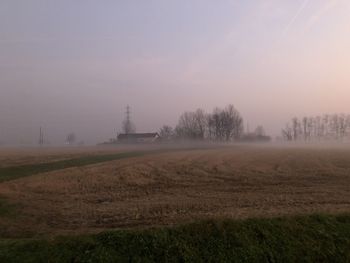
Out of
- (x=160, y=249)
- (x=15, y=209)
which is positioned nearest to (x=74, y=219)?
(x=15, y=209)

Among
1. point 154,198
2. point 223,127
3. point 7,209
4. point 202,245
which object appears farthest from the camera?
point 223,127

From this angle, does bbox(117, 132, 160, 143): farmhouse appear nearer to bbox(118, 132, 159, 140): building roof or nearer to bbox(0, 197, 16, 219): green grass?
bbox(118, 132, 159, 140): building roof

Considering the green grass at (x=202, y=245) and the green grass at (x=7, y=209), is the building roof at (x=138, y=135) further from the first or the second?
the green grass at (x=202, y=245)

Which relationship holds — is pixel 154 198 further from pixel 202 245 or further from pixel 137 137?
pixel 137 137

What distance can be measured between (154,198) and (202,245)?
32.6 ft

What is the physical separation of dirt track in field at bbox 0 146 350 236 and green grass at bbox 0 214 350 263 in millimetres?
2313

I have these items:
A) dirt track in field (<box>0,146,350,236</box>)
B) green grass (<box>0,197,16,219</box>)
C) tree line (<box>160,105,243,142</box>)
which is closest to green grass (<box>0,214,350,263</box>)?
dirt track in field (<box>0,146,350,236</box>)

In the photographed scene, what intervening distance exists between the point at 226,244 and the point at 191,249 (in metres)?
0.86

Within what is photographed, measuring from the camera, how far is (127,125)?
154 m

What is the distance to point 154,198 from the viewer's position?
18.4 metres

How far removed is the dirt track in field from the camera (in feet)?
42.5

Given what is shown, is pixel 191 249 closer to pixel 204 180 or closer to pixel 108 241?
pixel 108 241

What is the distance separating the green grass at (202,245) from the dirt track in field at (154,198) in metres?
2.31

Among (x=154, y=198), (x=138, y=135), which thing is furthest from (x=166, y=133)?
(x=154, y=198)
